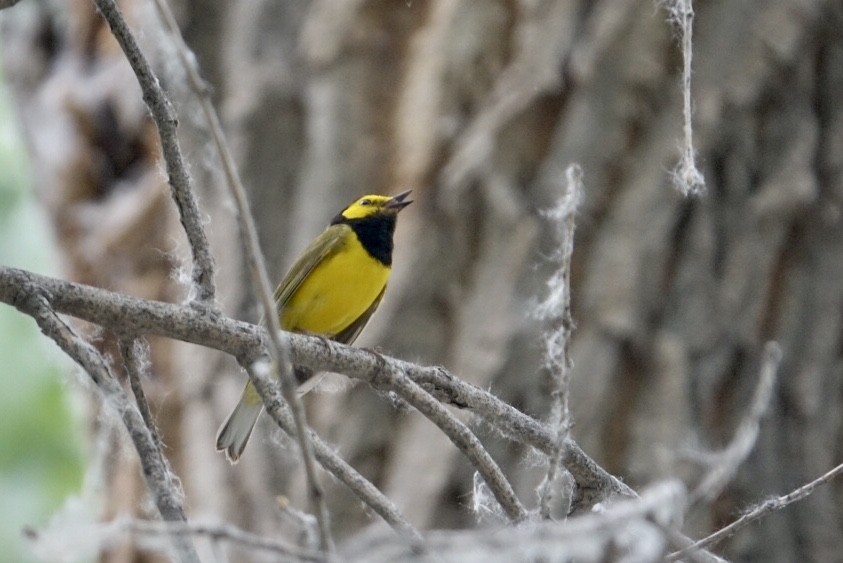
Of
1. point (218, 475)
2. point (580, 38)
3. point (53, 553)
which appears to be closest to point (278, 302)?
point (218, 475)

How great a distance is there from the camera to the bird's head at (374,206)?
3.59 meters

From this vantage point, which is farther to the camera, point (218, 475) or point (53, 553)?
point (218, 475)

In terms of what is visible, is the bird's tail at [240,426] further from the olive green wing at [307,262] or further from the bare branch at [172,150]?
the bare branch at [172,150]

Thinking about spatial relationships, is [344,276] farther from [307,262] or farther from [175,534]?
[175,534]

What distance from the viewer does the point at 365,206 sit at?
149 inches

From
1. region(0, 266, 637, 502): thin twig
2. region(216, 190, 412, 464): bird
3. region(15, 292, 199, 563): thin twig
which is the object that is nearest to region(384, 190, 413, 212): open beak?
region(216, 190, 412, 464): bird

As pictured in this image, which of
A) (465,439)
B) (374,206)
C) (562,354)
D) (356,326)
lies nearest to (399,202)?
(374,206)

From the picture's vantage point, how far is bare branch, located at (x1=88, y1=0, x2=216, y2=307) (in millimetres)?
1696

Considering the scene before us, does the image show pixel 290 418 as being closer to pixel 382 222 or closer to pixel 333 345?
pixel 333 345

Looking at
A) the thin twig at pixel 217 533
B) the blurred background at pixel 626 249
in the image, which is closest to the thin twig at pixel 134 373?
the thin twig at pixel 217 533

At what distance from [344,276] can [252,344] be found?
1.87m

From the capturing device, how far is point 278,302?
12.1 feet

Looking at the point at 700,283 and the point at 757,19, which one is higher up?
the point at 757,19

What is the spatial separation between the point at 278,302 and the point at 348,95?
77 centimetres
